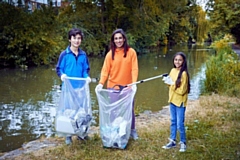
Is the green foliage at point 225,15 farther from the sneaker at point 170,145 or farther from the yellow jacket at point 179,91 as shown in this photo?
the sneaker at point 170,145

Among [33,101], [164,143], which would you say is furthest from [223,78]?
[33,101]

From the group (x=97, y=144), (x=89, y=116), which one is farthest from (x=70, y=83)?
(x=97, y=144)

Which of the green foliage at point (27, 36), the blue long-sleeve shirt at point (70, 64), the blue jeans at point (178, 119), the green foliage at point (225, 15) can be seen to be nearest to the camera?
the blue jeans at point (178, 119)

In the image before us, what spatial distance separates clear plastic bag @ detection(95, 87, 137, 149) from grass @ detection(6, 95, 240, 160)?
4.7 inches

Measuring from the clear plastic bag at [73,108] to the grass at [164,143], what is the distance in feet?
0.82

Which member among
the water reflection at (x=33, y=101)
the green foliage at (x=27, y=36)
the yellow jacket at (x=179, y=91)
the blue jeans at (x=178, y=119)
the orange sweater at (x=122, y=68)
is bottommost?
the water reflection at (x=33, y=101)

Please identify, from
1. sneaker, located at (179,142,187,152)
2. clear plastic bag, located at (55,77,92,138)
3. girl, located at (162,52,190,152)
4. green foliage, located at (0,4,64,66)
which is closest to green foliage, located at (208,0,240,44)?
girl, located at (162,52,190,152)

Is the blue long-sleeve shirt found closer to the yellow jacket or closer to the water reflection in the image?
the water reflection

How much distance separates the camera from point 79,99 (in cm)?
372

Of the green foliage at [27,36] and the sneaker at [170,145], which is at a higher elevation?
the green foliage at [27,36]

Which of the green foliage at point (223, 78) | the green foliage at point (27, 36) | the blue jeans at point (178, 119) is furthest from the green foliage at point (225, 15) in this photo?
the green foliage at point (27, 36)

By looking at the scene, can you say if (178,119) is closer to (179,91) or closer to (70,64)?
(179,91)

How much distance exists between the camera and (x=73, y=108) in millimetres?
3697

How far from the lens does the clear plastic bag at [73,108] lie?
363 centimetres
